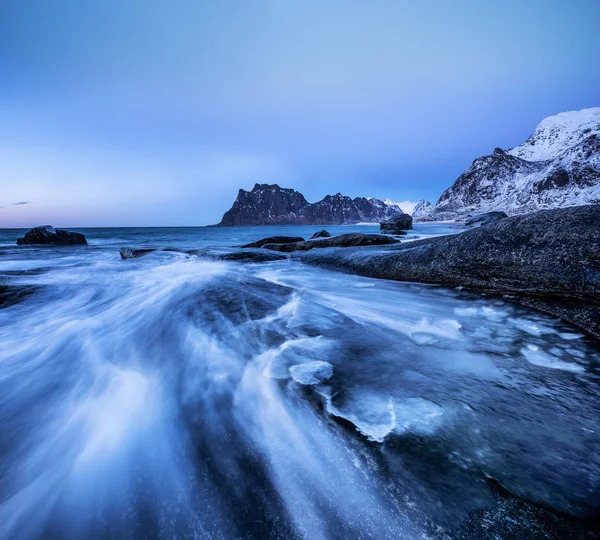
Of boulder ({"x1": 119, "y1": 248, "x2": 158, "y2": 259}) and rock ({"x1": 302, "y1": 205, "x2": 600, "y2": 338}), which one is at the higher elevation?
rock ({"x1": 302, "y1": 205, "x2": 600, "y2": 338})

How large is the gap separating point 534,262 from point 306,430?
3.46 meters

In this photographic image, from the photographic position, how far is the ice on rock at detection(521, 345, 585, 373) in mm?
1967

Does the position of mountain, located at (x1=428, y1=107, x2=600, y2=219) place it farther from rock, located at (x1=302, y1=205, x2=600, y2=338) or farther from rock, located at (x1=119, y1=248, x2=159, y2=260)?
rock, located at (x1=119, y1=248, x2=159, y2=260)

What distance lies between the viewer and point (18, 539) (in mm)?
1022

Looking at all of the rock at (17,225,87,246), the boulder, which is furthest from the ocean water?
the rock at (17,225,87,246)

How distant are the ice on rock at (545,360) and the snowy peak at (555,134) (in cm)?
11957

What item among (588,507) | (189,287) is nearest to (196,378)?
(588,507)

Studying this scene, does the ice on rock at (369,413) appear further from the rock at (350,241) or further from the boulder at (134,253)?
the boulder at (134,253)

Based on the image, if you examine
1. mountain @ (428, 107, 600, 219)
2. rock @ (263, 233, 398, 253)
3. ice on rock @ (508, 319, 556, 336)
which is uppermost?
mountain @ (428, 107, 600, 219)

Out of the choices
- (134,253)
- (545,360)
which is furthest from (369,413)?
(134,253)

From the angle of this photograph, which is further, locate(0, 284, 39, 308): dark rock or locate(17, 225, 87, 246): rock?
locate(17, 225, 87, 246): rock

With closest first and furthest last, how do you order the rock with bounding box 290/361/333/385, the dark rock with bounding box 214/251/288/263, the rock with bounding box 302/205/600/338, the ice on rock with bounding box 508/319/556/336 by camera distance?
the rock with bounding box 290/361/333/385
the ice on rock with bounding box 508/319/556/336
the rock with bounding box 302/205/600/338
the dark rock with bounding box 214/251/288/263

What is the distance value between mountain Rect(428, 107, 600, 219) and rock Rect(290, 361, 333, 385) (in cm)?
6223

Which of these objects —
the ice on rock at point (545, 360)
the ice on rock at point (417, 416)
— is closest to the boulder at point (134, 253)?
the ice on rock at point (417, 416)
